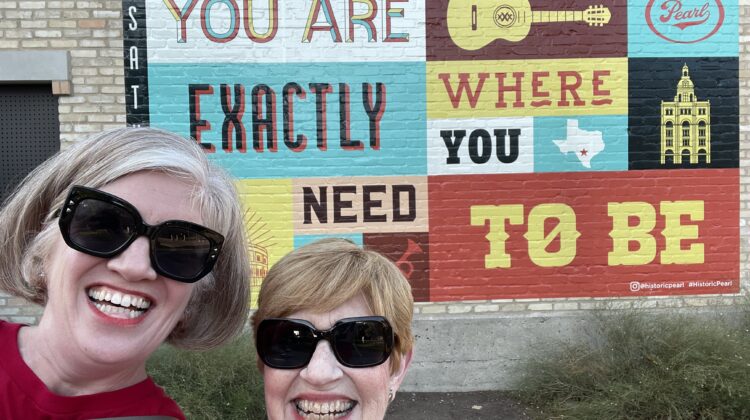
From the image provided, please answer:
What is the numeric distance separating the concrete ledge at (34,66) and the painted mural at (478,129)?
579 millimetres

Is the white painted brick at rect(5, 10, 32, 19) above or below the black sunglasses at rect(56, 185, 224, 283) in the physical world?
above

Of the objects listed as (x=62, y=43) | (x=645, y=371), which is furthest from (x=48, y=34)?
(x=645, y=371)

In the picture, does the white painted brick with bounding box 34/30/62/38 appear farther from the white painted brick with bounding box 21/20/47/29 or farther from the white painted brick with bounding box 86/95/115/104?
the white painted brick with bounding box 86/95/115/104

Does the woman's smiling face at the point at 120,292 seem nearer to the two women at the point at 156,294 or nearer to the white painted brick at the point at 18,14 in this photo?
the two women at the point at 156,294

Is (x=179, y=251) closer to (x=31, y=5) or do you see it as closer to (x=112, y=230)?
(x=112, y=230)

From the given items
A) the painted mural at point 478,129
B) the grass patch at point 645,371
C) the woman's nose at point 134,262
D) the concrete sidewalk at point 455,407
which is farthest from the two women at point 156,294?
the painted mural at point 478,129

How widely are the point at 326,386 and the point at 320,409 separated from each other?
2.5 inches

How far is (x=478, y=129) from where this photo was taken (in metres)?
5.73

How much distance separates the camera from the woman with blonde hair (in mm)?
1551

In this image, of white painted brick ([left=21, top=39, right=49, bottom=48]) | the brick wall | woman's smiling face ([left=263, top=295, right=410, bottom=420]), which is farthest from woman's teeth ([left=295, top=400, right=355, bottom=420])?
white painted brick ([left=21, top=39, right=49, bottom=48])

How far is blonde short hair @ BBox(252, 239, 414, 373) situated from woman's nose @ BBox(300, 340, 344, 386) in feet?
0.33

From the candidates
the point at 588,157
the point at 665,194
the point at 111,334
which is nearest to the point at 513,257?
the point at 588,157

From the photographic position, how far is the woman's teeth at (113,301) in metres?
1.30

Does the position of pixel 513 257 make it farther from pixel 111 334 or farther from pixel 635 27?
pixel 111 334
